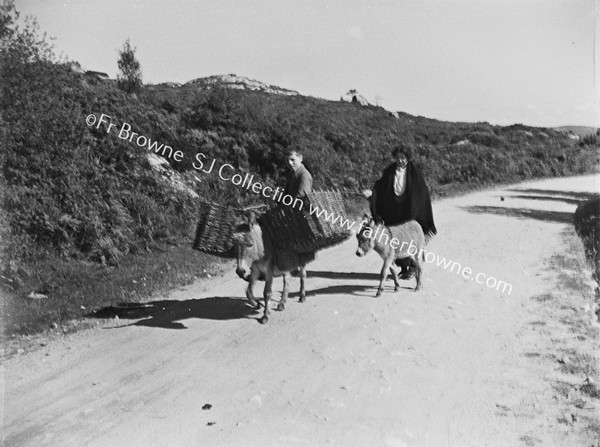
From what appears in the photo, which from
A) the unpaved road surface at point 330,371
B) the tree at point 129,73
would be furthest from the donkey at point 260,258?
the tree at point 129,73

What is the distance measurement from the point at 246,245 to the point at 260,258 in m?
0.39

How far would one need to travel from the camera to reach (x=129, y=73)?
20.8 meters

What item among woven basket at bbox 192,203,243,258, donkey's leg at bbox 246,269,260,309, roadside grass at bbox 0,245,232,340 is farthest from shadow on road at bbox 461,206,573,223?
woven basket at bbox 192,203,243,258

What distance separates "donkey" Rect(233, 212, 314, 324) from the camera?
22.7ft

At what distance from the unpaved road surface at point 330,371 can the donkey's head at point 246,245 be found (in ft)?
2.95

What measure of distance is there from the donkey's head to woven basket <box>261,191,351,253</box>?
0.33m

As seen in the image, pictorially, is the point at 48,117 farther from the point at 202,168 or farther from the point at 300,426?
the point at 300,426

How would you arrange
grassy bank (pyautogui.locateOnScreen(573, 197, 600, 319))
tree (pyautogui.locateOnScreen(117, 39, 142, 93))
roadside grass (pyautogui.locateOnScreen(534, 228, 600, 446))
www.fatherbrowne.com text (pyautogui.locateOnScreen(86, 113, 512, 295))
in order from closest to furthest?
roadside grass (pyautogui.locateOnScreen(534, 228, 600, 446)) < www.fatherbrowne.com text (pyautogui.locateOnScreen(86, 113, 512, 295)) < grassy bank (pyautogui.locateOnScreen(573, 197, 600, 319)) < tree (pyautogui.locateOnScreen(117, 39, 142, 93))

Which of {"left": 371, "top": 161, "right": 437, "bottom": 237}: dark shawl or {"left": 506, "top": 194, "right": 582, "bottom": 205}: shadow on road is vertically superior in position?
{"left": 506, "top": 194, "right": 582, "bottom": 205}: shadow on road

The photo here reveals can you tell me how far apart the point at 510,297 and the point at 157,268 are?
20.8 feet

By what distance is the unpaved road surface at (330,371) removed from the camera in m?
4.84

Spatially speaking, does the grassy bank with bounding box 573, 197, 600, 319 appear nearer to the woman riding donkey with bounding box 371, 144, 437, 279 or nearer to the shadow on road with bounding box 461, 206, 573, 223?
the shadow on road with bounding box 461, 206, 573, 223

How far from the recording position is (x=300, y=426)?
489cm

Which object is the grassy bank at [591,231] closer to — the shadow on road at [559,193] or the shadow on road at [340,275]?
the shadow on road at [340,275]
